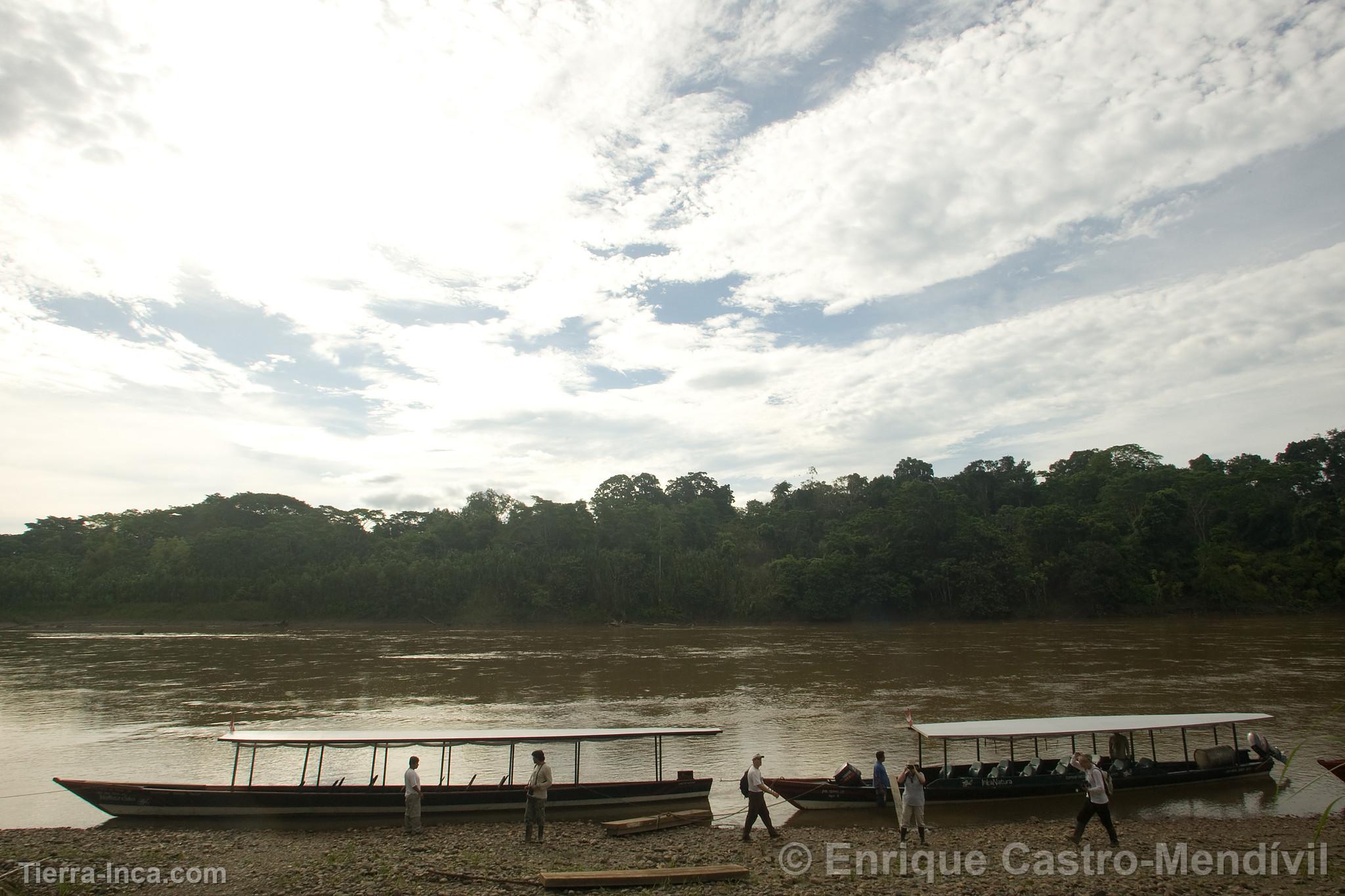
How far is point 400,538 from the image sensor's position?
104 meters

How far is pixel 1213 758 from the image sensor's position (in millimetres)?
18859

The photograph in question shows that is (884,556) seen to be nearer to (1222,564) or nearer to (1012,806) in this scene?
(1222,564)

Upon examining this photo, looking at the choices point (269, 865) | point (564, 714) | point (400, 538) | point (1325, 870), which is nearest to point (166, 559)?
point (400, 538)

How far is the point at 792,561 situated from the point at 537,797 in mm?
71385

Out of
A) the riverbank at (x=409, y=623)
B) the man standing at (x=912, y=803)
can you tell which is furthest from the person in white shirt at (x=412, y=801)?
the riverbank at (x=409, y=623)

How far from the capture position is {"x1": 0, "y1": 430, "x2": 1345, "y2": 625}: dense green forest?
79.9 m

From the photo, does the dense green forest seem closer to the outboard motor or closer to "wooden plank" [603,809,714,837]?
Answer: the outboard motor

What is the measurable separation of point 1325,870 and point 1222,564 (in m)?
84.1

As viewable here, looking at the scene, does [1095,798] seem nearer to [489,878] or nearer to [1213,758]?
[1213,758]

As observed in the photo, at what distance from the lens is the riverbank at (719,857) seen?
11.9 m

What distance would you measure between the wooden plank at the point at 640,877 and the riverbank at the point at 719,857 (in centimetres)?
19

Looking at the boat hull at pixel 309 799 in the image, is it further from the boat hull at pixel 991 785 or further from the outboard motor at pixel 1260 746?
the outboard motor at pixel 1260 746

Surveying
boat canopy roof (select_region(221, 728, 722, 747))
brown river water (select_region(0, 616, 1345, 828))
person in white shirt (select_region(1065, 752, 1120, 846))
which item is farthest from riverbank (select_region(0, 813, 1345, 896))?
brown river water (select_region(0, 616, 1345, 828))

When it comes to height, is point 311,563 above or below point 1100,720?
above
